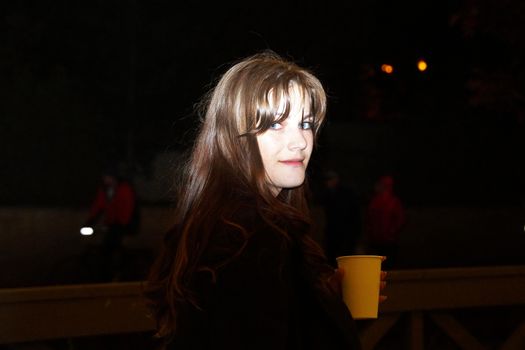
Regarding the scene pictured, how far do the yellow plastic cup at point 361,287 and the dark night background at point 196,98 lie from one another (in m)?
14.3

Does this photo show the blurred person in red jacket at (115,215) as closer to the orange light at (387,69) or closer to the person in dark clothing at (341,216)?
the person in dark clothing at (341,216)

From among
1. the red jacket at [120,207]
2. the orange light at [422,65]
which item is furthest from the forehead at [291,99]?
the orange light at [422,65]

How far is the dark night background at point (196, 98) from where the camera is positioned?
63.6 feet

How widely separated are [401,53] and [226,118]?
49.4 feet

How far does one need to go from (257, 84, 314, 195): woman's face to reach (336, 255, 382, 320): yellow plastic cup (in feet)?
1.28

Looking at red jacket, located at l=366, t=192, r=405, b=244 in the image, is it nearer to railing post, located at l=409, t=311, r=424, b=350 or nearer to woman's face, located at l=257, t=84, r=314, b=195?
railing post, located at l=409, t=311, r=424, b=350

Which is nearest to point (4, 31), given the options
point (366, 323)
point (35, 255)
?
point (35, 255)

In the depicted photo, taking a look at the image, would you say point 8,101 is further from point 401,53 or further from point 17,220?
point 401,53

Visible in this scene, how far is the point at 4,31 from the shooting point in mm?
21797

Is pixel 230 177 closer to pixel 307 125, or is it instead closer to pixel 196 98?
pixel 307 125

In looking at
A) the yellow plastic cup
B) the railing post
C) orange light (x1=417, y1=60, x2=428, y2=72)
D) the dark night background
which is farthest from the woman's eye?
the dark night background

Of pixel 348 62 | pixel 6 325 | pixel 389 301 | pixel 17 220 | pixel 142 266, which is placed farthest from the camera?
pixel 17 220

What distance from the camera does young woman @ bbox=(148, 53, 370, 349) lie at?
1828 millimetres

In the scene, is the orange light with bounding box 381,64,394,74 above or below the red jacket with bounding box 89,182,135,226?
above
